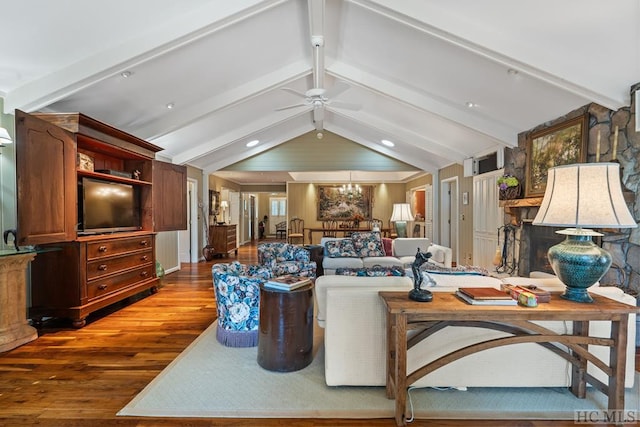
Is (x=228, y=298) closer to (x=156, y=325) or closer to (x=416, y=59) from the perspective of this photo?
(x=156, y=325)

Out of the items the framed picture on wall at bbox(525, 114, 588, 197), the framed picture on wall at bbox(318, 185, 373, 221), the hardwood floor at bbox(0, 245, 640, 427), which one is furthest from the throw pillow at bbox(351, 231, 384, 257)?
the framed picture on wall at bbox(318, 185, 373, 221)

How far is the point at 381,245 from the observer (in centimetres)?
575

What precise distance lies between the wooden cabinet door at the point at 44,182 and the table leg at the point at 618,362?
14.1 feet

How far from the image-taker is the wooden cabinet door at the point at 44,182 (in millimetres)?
2721

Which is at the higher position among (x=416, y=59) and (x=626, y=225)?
(x=416, y=59)

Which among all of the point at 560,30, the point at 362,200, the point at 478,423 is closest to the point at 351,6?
the point at 560,30

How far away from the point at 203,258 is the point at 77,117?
5258 mm

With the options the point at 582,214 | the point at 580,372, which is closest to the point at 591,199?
the point at 582,214

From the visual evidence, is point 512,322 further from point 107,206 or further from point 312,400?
point 107,206

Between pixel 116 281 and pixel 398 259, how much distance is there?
4083mm

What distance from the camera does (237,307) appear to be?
3.01 m

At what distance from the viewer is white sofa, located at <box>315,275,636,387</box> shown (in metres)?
2.14

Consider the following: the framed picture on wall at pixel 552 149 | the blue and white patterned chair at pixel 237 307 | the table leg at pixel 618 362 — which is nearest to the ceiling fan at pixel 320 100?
the framed picture on wall at pixel 552 149

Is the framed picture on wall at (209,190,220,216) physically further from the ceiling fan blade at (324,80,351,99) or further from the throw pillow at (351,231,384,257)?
the throw pillow at (351,231,384,257)
